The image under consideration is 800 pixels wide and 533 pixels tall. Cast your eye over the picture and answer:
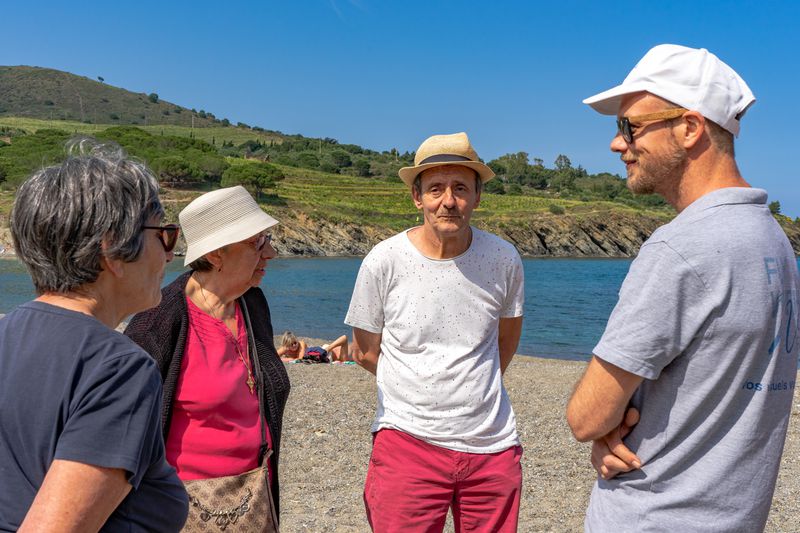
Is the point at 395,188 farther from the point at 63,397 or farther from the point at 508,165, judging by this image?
the point at 63,397

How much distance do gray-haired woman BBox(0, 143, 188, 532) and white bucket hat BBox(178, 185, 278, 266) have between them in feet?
3.80

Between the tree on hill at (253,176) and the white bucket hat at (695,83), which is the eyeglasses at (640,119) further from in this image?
the tree on hill at (253,176)

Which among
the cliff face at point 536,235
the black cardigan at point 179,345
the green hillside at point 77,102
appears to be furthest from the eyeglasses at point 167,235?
the green hillside at point 77,102

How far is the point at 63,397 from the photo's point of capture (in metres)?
1.56

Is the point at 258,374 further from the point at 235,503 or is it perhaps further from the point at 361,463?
the point at 361,463

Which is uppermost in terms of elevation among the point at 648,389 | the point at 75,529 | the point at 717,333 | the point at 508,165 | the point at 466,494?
the point at 508,165

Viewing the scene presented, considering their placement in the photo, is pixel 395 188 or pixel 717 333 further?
pixel 395 188

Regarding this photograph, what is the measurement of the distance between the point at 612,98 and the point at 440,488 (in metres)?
1.73

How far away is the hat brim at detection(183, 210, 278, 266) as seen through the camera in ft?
9.89

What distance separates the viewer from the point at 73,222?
1.72m

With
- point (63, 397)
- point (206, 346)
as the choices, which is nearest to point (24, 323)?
point (63, 397)

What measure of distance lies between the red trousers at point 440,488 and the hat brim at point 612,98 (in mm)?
1535

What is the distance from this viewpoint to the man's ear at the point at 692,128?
198 cm

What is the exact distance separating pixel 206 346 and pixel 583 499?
13.5ft
